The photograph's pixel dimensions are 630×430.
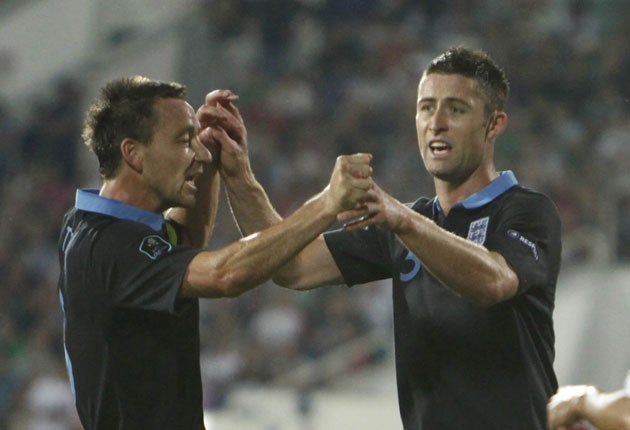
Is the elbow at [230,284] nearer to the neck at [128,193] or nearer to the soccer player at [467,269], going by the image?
the soccer player at [467,269]

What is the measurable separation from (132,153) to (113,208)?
0.20 m

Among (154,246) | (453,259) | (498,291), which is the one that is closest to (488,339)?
(498,291)

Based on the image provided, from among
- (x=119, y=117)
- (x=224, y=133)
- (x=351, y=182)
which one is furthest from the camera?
(x=224, y=133)

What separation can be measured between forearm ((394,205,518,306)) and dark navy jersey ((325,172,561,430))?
197 millimetres

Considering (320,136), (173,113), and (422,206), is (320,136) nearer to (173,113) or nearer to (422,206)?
(422,206)

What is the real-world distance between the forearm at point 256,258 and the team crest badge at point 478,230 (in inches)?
22.7

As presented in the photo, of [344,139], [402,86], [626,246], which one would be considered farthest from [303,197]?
[626,246]

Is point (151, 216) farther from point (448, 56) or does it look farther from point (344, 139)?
point (344, 139)

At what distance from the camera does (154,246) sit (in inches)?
140

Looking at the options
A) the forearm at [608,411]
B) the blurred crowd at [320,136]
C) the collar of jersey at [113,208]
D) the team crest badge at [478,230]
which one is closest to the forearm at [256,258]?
the collar of jersey at [113,208]

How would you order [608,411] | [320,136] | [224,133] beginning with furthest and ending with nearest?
[320,136] → [224,133] → [608,411]

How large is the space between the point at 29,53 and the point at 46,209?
2142 millimetres

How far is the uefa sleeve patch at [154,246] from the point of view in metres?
3.52

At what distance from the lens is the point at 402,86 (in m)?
10.8
